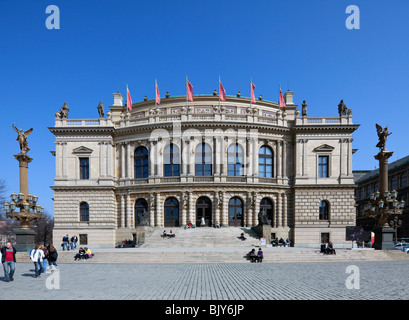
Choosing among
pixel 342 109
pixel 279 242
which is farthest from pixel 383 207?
pixel 342 109

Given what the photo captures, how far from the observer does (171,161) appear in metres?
45.8

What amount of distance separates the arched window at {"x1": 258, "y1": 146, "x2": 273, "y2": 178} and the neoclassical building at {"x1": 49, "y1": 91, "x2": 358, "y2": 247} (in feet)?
0.47

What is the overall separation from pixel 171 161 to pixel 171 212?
7.13 m

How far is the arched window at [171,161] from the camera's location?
150 feet

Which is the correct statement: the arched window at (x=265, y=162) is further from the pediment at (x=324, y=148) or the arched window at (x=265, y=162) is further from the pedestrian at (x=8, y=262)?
the pedestrian at (x=8, y=262)

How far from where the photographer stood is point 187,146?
45156 mm

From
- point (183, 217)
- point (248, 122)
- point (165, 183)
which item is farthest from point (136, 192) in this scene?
point (248, 122)

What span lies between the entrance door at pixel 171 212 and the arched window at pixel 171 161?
377cm

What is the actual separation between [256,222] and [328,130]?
1661cm

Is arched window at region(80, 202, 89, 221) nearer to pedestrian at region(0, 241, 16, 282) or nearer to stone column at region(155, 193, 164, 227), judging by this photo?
stone column at region(155, 193, 164, 227)

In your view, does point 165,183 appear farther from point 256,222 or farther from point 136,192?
point 256,222

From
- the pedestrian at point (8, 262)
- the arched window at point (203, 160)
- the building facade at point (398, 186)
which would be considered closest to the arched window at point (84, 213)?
the arched window at point (203, 160)

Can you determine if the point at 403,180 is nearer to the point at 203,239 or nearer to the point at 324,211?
the point at 324,211

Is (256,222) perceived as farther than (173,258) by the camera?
Yes
